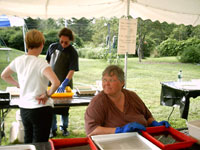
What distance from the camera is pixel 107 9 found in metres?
3.18

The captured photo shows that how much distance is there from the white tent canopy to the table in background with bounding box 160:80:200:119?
1010mm

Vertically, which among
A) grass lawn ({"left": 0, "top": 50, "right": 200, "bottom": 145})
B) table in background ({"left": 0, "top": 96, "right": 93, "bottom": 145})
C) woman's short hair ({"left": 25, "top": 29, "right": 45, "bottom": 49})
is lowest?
grass lawn ({"left": 0, "top": 50, "right": 200, "bottom": 145})

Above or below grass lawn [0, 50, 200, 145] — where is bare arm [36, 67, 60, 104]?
above

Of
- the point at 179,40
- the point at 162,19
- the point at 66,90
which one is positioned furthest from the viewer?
the point at 179,40

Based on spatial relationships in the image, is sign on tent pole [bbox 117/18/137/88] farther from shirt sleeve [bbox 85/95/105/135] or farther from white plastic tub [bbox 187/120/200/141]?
white plastic tub [bbox 187/120/200/141]

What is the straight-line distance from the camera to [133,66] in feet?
Answer: 35.9

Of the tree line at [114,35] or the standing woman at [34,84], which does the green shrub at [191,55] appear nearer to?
the tree line at [114,35]

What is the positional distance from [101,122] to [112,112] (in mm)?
107

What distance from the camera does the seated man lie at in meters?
1.55

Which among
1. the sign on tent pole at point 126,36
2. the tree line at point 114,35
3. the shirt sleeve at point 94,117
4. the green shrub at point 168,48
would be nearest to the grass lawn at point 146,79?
the green shrub at point 168,48

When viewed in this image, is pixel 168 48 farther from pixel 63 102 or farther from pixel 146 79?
pixel 63 102

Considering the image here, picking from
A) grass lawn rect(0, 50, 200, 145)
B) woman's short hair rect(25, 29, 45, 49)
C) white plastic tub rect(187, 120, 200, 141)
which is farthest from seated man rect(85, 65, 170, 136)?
grass lawn rect(0, 50, 200, 145)

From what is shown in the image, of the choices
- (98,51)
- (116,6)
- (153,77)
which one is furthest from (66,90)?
(98,51)

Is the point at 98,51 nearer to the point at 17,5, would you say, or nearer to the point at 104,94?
the point at 17,5
